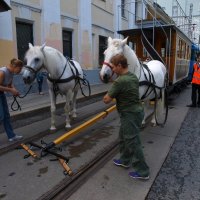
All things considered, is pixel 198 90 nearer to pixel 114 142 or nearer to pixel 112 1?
pixel 114 142

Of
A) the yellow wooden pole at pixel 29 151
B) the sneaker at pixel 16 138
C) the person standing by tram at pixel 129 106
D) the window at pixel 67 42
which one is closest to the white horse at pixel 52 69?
the sneaker at pixel 16 138

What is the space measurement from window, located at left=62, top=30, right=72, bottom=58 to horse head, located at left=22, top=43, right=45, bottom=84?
8.47 m

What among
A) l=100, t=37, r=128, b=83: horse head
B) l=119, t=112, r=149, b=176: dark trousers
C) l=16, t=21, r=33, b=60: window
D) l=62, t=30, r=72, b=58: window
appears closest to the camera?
l=119, t=112, r=149, b=176: dark trousers

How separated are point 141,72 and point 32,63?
2270 millimetres

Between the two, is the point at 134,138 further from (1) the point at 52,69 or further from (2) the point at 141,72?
(1) the point at 52,69

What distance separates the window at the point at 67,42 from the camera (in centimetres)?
1318

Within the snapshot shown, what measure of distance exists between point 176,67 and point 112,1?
386 inches

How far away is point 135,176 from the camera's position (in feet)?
11.9

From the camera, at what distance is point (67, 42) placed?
1344 cm

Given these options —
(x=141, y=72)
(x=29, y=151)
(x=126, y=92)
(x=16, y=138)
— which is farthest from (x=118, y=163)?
(x=16, y=138)

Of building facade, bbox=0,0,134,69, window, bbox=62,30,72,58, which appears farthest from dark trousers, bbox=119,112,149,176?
window, bbox=62,30,72,58

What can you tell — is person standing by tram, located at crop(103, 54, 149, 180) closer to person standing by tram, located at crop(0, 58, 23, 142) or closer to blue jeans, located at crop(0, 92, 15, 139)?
person standing by tram, located at crop(0, 58, 23, 142)

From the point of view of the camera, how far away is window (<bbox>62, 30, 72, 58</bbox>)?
13.2 metres

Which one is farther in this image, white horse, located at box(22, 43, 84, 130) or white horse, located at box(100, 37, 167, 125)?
white horse, located at box(22, 43, 84, 130)
